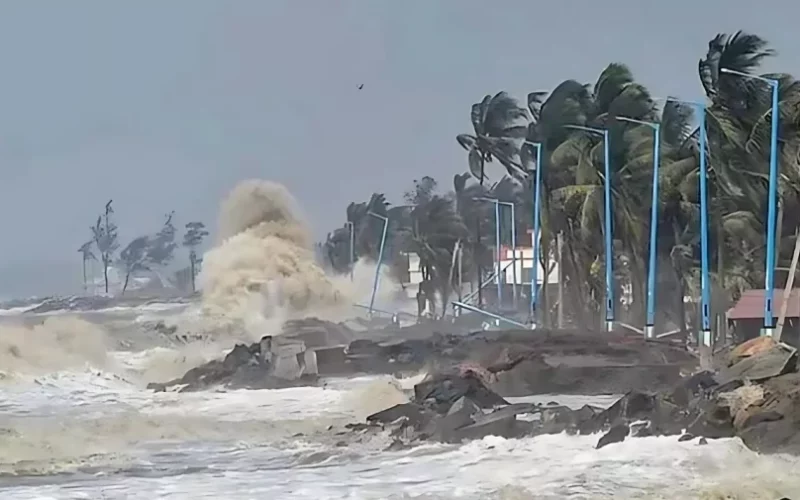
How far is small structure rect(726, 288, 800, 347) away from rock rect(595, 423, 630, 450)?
1035 cm

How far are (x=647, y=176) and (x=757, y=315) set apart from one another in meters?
9.41

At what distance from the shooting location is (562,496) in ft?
42.9

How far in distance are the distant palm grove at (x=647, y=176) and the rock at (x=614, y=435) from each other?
11973mm

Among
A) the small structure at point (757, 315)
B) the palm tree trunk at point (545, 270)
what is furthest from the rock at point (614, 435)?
the palm tree trunk at point (545, 270)

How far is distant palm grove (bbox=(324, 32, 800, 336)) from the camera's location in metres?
28.1

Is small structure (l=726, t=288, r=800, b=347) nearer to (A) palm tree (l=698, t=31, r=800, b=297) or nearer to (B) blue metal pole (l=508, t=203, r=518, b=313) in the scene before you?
(A) palm tree (l=698, t=31, r=800, b=297)

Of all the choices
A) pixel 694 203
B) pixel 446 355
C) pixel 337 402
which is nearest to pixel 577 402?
pixel 337 402

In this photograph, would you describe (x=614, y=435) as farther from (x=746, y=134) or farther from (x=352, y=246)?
(x=352, y=246)

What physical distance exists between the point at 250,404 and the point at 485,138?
2526 centimetres

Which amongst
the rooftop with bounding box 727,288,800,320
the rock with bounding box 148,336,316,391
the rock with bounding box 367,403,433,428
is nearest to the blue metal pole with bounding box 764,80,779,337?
the rooftop with bounding box 727,288,800,320

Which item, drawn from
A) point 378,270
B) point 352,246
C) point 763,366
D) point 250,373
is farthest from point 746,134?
point 352,246

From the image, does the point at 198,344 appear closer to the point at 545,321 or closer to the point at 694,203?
the point at 545,321

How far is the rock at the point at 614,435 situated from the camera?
1596 cm

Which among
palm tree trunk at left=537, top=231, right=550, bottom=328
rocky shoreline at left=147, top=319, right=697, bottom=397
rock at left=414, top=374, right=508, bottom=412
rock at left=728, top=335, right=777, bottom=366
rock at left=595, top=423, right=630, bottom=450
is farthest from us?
palm tree trunk at left=537, top=231, right=550, bottom=328
